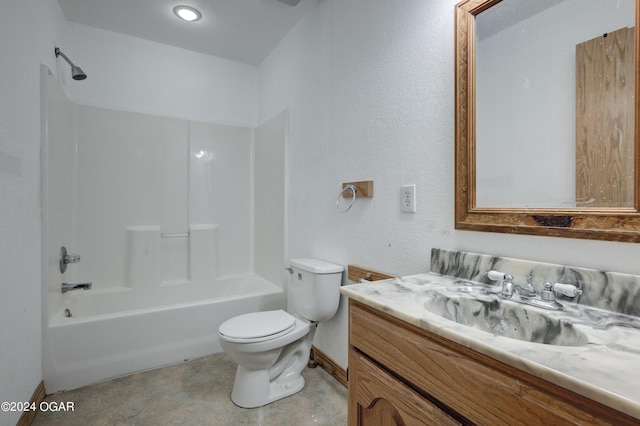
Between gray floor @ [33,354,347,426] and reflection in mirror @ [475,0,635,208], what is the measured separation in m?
1.35

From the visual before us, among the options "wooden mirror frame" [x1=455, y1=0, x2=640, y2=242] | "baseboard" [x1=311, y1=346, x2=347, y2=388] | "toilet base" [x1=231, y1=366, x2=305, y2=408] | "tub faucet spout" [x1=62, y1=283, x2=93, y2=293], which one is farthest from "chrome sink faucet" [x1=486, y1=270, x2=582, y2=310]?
"tub faucet spout" [x1=62, y1=283, x2=93, y2=293]

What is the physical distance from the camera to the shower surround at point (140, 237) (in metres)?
1.85

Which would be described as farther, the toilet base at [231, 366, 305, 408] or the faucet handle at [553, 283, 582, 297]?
the toilet base at [231, 366, 305, 408]

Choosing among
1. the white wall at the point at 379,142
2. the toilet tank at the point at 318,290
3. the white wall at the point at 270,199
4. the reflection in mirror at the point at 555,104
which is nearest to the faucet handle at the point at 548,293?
the white wall at the point at 379,142

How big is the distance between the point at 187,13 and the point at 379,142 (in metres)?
1.80

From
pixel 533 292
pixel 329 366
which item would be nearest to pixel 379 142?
pixel 533 292

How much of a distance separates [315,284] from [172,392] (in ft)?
3.35

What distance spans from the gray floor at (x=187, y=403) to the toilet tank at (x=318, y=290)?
432 millimetres

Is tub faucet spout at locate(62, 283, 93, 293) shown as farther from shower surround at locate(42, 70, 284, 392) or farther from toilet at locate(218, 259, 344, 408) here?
toilet at locate(218, 259, 344, 408)

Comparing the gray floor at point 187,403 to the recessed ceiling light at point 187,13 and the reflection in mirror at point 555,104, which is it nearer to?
the reflection in mirror at point 555,104

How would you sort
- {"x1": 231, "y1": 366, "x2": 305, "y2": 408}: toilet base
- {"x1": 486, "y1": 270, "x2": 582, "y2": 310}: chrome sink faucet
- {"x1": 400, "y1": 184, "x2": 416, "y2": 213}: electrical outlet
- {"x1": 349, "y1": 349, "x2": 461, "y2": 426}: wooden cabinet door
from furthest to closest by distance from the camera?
1. {"x1": 231, "y1": 366, "x2": 305, "y2": 408}: toilet base
2. {"x1": 400, "y1": 184, "x2": 416, "y2": 213}: electrical outlet
3. {"x1": 486, "y1": 270, "x2": 582, "y2": 310}: chrome sink faucet
4. {"x1": 349, "y1": 349, "x2": 461, "y2": 426}: wooden cabinet door

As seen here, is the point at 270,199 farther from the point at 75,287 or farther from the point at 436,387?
the point at 436,387

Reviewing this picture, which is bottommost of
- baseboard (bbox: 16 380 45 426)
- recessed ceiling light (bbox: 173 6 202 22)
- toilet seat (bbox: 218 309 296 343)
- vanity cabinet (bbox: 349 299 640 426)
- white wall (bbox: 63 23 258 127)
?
baseboard (bbox: 16 380 45 426)

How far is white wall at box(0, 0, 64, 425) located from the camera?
1301 millimetres
